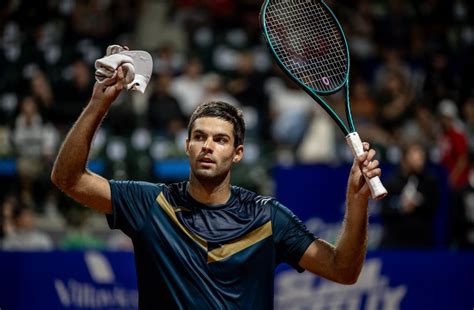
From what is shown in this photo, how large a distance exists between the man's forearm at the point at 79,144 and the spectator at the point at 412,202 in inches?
218

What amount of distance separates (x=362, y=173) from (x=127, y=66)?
101 centimetres

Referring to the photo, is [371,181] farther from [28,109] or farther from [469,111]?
[469,111]

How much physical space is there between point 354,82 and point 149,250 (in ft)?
31.3

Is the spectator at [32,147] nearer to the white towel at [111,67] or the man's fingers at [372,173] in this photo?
the white towel at [111,67]

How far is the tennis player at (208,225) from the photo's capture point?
3770mm

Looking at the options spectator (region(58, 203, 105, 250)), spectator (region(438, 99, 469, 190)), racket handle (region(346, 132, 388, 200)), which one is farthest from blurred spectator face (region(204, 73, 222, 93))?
racket handle (region(346, 132, 388, 200))

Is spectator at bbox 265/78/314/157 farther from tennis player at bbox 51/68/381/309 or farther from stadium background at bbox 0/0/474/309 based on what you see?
tennis player at bbox 51/68/381/309

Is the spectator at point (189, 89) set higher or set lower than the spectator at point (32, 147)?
higher

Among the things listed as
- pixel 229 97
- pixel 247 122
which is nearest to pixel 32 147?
pixel 229 97

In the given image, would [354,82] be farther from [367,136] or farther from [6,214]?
[6,214]

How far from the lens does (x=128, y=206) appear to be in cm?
392

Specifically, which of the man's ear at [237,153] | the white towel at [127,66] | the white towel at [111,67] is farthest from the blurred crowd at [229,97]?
the white towel at [111,67]

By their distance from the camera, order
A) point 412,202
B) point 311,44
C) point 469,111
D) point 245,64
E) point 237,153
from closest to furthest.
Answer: point 237,153 < point 311,44 < point 412,202 < point 469,111 < point 245,64

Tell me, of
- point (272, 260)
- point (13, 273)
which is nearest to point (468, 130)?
point (13, 273)
